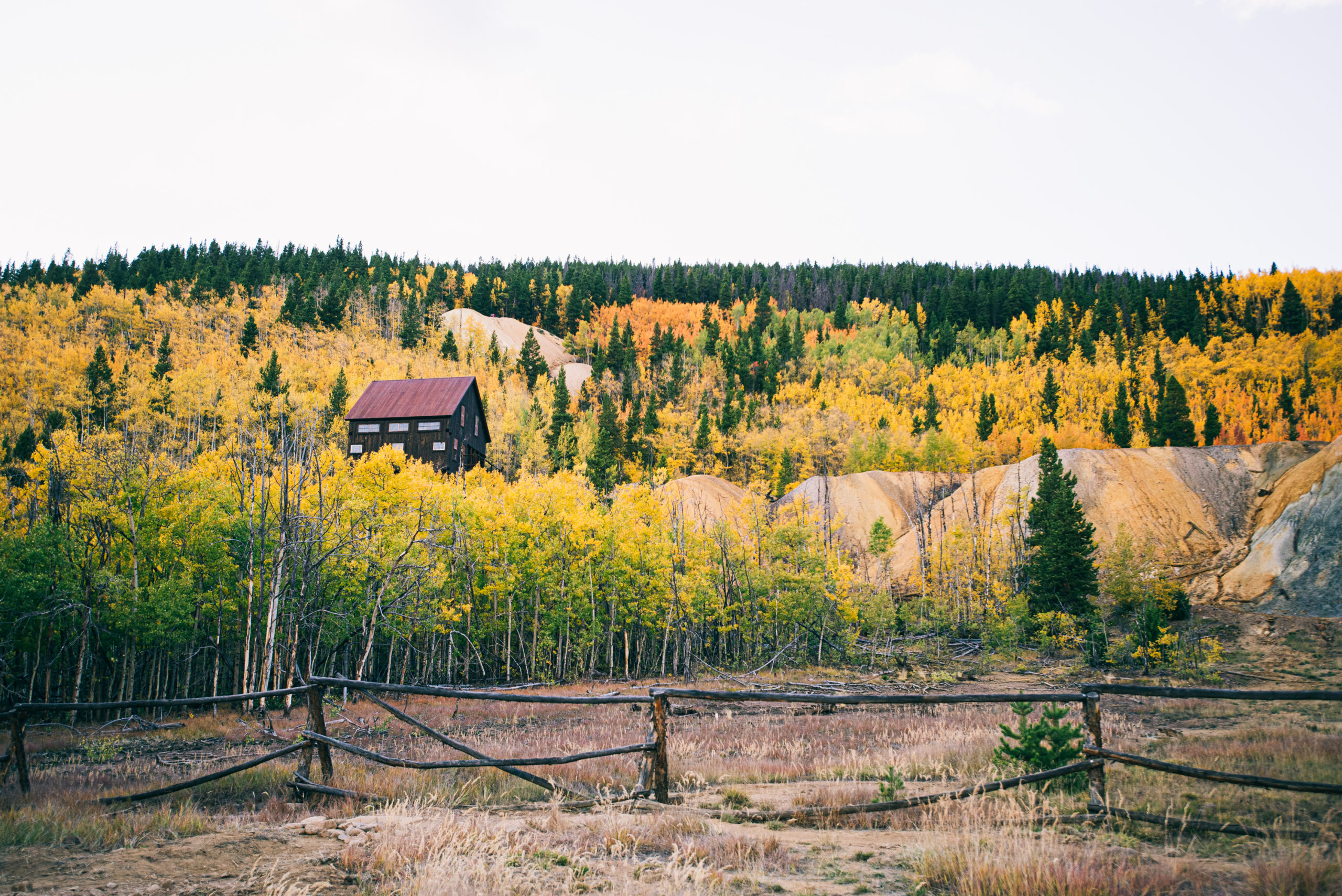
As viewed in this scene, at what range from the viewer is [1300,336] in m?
96.4

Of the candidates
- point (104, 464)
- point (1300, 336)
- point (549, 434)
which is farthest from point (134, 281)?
point (1300, 336)

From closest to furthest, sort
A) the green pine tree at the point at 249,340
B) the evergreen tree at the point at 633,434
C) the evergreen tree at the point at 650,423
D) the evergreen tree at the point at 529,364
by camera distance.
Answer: the evergreen tree at the point at 633,434
the evergreen tree at the point at 650,423
the green pine tree at the point at 249,340
the evergreen tree at the point at 529,364

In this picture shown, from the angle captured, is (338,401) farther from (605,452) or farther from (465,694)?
(465,694)

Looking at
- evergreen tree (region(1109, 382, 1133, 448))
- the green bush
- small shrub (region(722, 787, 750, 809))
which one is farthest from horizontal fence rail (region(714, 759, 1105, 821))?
evergreen tree (region(1109, 382, 1133, 448))

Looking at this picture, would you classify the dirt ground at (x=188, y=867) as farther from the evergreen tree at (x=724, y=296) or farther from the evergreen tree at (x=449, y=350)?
the evergreen tree at (x=724, y=296)

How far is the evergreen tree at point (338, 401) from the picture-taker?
7369 cm

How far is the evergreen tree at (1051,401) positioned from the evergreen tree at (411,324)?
96.2m

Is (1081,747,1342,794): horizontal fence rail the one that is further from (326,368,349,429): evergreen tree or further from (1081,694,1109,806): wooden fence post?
(326,368,349,429): evergreen tree

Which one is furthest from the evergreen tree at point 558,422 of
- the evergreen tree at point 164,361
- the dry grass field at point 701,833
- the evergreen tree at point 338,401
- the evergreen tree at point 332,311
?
the dry grass field at point 701,833

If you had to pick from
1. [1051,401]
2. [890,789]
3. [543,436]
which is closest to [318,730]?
[890,789]

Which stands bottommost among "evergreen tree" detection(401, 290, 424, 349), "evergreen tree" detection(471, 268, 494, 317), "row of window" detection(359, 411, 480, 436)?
"row of window" detection(359, 411, 480, 436)

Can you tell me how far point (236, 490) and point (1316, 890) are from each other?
109 feet

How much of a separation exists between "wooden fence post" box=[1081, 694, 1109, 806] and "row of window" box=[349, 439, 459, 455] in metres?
60.7

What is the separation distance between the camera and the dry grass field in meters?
5.16
